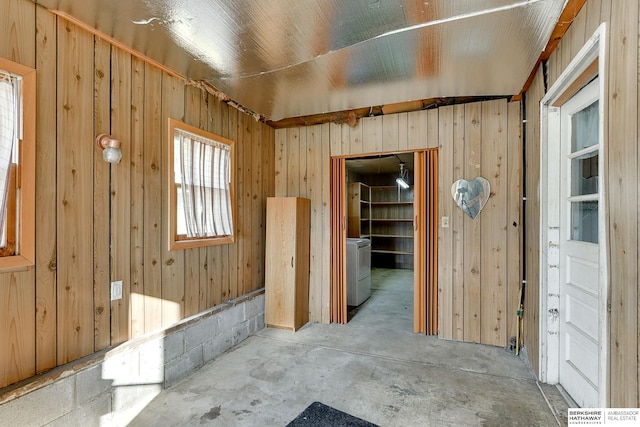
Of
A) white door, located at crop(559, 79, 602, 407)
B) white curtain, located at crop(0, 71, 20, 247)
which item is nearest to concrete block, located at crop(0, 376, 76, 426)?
white curtain, located at crop(0, 71, 20, 247)

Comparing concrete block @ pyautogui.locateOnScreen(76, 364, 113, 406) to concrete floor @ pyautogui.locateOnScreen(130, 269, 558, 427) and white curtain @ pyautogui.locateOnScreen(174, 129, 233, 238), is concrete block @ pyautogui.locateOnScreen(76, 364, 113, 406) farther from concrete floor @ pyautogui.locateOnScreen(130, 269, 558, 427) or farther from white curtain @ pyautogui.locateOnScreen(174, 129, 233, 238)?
white curtain @ pyautogui.locateOnScreen(174, 129, 233, 238)

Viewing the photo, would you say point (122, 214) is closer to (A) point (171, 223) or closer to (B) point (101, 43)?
Answer: (A) point (171, 223)

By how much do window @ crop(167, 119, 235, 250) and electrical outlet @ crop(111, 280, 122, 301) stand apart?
1.60 feet

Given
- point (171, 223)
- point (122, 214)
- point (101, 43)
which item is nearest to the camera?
point (101, 43)

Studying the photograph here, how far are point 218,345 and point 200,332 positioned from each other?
1.03 feet

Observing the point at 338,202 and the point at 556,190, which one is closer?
the point at 556,190

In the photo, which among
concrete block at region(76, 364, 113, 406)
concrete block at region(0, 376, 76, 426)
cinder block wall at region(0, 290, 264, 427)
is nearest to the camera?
concrete block at region(0, 376, 76, 426)

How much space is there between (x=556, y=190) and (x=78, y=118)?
340cm

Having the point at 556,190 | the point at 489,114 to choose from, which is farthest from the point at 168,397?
the point at 489,114

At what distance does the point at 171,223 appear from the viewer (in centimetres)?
260

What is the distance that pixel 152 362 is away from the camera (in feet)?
7.58

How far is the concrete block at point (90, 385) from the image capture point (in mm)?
1843

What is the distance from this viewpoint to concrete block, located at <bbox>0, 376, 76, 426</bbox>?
1.53m

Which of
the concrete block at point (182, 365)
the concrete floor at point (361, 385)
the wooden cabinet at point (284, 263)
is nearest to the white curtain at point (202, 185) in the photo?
the wooden cabinet at point (284, 263)
